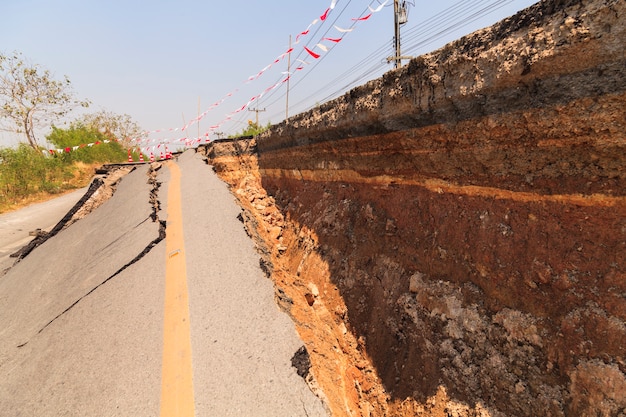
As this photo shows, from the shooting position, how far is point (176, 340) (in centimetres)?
267

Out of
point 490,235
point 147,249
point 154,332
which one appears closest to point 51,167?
point 147,249

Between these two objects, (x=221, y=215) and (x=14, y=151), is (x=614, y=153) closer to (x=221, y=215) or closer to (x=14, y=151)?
(x=221, y=215)

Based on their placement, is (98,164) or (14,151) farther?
(98,164)

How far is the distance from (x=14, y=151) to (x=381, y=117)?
21266 mm

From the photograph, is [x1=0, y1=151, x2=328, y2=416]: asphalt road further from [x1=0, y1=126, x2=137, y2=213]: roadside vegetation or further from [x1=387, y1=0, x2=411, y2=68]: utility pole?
[x1=0, y1=126, x2=137, y2=213]: roadside vegetation

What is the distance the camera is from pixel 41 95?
20.6 metres

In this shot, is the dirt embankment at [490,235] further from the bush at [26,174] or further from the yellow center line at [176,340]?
the bush at [26,174]

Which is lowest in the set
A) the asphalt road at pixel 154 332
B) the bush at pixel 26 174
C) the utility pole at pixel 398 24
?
the asphalt road at pixel 154 332

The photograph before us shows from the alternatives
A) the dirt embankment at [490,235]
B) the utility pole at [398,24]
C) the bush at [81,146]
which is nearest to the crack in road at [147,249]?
the dirt embankment at [490,235]

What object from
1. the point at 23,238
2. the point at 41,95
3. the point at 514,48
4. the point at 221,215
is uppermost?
the point at 41,95

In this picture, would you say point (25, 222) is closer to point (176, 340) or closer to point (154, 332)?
point (154, 332)

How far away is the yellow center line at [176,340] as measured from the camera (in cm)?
212

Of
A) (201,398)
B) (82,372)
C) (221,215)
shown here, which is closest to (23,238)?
(221,215)

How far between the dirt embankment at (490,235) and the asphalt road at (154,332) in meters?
0.49
